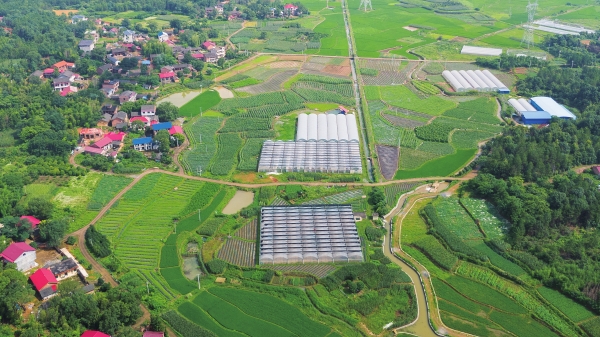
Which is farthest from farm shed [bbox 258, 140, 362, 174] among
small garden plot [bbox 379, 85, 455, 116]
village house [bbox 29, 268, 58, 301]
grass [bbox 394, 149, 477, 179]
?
village house [bbox 29, 268, 58, 301]

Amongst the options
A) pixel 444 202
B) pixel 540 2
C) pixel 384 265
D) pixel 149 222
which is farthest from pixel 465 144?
pixel 540 2

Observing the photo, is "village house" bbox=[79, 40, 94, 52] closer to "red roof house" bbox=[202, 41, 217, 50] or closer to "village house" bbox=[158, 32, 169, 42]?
"village house" bbox=[158, 32, 169, 42]

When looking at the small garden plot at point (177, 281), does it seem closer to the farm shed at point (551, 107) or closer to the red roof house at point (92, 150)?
the red roof house at point (92, 150)

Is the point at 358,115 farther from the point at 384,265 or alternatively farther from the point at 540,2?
the point at 540,2

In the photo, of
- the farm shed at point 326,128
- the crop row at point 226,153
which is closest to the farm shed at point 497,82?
the farm shed at point 326,128

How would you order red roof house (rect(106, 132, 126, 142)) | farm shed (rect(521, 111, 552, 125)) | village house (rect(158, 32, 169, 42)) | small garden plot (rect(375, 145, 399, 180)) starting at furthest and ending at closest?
1. village house (rect(158, 32, 169, 42))
2. farm shed (rect(521, 111, 552, 125))
3. red roof house (rect(106, 132, 126, 142))
4. small garden plot (rect(375, 145, 399, 180))

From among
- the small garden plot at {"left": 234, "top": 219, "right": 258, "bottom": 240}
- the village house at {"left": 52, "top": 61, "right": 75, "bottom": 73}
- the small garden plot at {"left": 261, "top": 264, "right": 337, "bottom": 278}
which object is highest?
the village house at {"left": 52, "top": 61, "right": 75, "bottom": 73}
